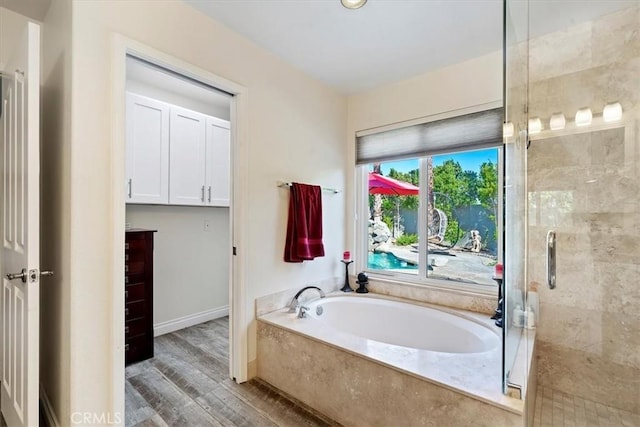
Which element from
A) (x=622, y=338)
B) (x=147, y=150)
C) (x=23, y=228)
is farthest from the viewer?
(x=147, y=150)

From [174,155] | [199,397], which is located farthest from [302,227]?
[174,155]

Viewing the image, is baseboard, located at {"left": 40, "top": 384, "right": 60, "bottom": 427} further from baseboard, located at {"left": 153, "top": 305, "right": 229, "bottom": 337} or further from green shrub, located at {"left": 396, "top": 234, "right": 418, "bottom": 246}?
green shrub, located at {"left": 396, "top": 234, "right": 418, "bottom": 246}

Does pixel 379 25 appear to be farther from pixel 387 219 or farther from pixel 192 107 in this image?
pixel 192 107

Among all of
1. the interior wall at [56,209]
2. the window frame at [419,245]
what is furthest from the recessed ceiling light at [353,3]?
the interior wall at [56,209]

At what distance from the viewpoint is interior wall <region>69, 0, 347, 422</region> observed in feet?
4.76

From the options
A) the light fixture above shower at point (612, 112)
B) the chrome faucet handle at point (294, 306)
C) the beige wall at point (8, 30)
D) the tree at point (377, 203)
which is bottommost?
the chrome faucet handle at point (294, 306)

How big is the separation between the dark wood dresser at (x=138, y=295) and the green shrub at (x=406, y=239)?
2201mm

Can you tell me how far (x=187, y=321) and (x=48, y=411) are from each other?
4.92ft

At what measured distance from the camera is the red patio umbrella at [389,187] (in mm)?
2883

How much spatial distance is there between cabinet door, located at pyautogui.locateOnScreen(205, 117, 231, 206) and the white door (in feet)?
5.42

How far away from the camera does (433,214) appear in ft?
8.96

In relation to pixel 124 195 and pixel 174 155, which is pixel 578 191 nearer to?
pixel 124 195

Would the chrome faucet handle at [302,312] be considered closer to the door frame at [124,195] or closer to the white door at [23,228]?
the door frame at [124,195]

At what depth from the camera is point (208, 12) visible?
6.19ft
